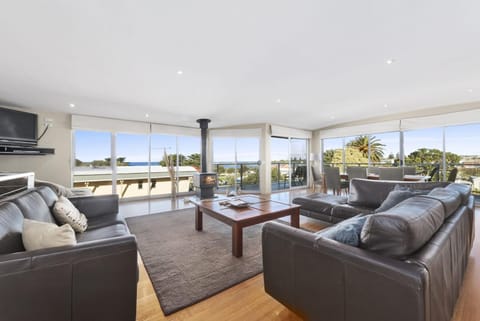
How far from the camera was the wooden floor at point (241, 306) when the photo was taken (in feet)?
4.79

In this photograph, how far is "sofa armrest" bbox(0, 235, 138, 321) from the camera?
3.29ft

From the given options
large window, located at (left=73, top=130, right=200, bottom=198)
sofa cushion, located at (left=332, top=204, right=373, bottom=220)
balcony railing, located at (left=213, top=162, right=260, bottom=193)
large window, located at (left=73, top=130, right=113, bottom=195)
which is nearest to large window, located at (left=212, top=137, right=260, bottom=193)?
balcony railing, located at (left=213, top=162, right=260, bottom=193)

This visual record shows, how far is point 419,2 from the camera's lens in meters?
1.66

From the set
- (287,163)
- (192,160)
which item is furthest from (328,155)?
(192,160)

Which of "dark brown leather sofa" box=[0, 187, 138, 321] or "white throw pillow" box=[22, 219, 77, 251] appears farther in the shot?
"white throw pillow" box=[22, 219, 77, 251]

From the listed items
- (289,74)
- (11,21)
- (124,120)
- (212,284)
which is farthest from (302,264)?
(124,120)

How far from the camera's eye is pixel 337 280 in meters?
1.11

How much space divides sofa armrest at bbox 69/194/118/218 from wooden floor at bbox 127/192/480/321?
1.24 metres

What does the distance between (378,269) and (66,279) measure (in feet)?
5.42

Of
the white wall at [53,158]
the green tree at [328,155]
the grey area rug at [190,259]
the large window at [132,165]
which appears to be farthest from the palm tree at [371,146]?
the white wall at [53,158]

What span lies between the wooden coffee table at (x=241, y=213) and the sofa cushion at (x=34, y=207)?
5.67ft

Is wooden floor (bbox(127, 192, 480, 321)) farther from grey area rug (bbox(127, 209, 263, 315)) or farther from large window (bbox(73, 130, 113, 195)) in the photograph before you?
large window (bbox(73, 130, 113, 195))

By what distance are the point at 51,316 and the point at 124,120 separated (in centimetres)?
529

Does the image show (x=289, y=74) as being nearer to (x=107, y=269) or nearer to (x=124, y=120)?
(x=107, y=269)
